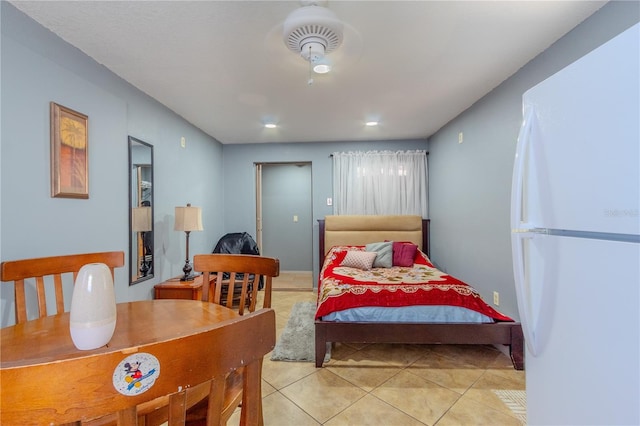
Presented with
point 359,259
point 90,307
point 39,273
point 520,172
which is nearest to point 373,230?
point 359,259

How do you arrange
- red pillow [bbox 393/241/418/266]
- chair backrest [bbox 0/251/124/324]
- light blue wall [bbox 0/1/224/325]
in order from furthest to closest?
1. red pillow [bbox 393/241/418/266]
2. light blue wall [bbox 0/1/224/325]
3. chair backrest [bbox 0/251/124/324]

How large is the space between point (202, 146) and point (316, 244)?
2288 mm

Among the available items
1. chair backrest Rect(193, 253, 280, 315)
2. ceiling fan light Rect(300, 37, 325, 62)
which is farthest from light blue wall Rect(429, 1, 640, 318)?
chair backrest Rect(193, 253, 280, 315)

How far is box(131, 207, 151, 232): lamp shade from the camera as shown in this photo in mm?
2598

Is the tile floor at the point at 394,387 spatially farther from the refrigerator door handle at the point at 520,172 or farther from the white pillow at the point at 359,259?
the refrigerator door handle at the point at 520,172

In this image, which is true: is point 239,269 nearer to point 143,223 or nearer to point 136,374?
point 136,374

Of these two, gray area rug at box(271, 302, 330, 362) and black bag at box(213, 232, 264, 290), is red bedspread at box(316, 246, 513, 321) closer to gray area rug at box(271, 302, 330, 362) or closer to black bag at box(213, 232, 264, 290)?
gray area rug at box(271, 302, 330, 362)

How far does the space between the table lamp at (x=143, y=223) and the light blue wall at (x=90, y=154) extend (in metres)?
0.11

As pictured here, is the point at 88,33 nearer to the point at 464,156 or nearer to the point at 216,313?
the point at 216,313

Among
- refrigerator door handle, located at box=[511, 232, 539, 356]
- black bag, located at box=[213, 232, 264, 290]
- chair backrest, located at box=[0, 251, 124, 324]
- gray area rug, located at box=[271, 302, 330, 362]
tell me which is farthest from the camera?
black bag, located at box=[213, 232, 264, 290]

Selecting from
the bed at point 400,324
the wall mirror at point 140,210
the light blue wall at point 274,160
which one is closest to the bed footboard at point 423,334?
the bed at point 400,324

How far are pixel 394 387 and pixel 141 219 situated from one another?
2618mm

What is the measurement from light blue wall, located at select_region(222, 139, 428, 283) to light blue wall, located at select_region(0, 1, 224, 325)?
147 centimetres

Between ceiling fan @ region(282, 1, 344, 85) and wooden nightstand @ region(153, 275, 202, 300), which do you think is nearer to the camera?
ceiling fan @ region(282, 1, 344, 85)
